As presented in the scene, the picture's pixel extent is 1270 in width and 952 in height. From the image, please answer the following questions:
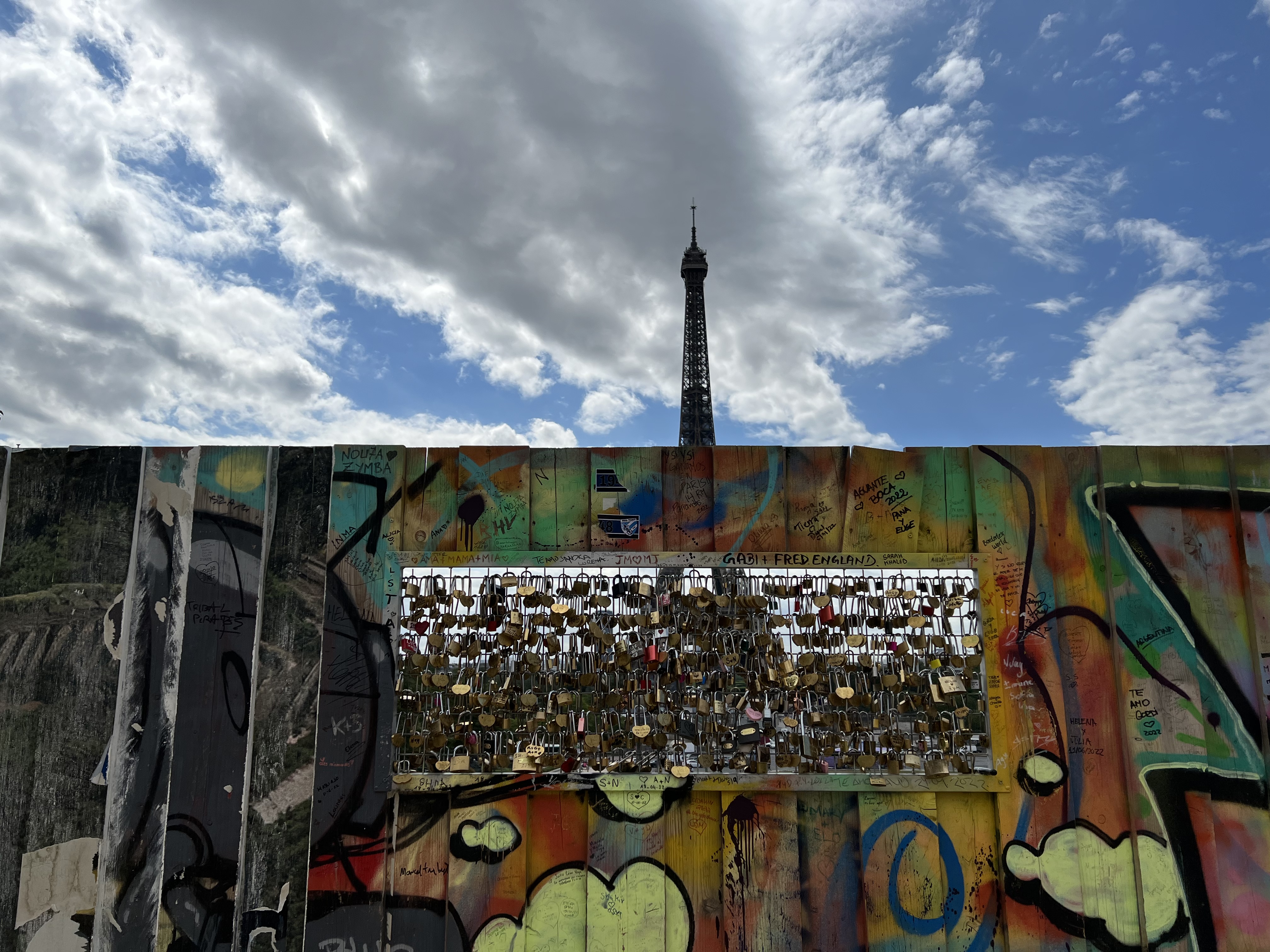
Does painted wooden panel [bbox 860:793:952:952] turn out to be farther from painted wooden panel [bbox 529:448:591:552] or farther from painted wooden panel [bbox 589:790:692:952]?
→ painted wooden panel [bbox 529:448:591:552]

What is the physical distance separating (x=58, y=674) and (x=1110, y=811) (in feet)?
20.0

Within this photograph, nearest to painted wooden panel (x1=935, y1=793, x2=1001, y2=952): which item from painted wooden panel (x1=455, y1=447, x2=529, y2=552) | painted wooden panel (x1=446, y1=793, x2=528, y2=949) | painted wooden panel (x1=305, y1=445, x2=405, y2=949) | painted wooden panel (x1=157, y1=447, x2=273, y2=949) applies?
painted wooden panel (x1=446, y1=793, x2=528, y2=949)

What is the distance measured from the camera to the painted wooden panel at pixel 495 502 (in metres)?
4.50

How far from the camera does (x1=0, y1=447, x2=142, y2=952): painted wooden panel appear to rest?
4.31 meters

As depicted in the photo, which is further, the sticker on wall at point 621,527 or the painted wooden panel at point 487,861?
the sticker on wall at point 621,527

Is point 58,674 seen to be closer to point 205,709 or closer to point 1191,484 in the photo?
point 205,709

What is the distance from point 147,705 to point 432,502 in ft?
6.55

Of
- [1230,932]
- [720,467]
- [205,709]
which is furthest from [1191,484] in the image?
[205,709]

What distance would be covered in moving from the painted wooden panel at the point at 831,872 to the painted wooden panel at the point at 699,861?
46cm

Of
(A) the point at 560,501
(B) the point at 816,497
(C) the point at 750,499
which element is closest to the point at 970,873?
(B) the point at 816,497

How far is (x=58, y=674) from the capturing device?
4.46 metres

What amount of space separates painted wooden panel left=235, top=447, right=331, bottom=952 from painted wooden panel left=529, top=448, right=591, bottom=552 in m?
1.26

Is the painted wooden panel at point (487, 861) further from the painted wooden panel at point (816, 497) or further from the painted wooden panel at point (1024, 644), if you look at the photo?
the painted wooden panel at point (1024, 644)

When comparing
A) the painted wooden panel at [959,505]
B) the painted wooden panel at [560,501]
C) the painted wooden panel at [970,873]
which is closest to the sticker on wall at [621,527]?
the painted wooden panel at [560,501]
